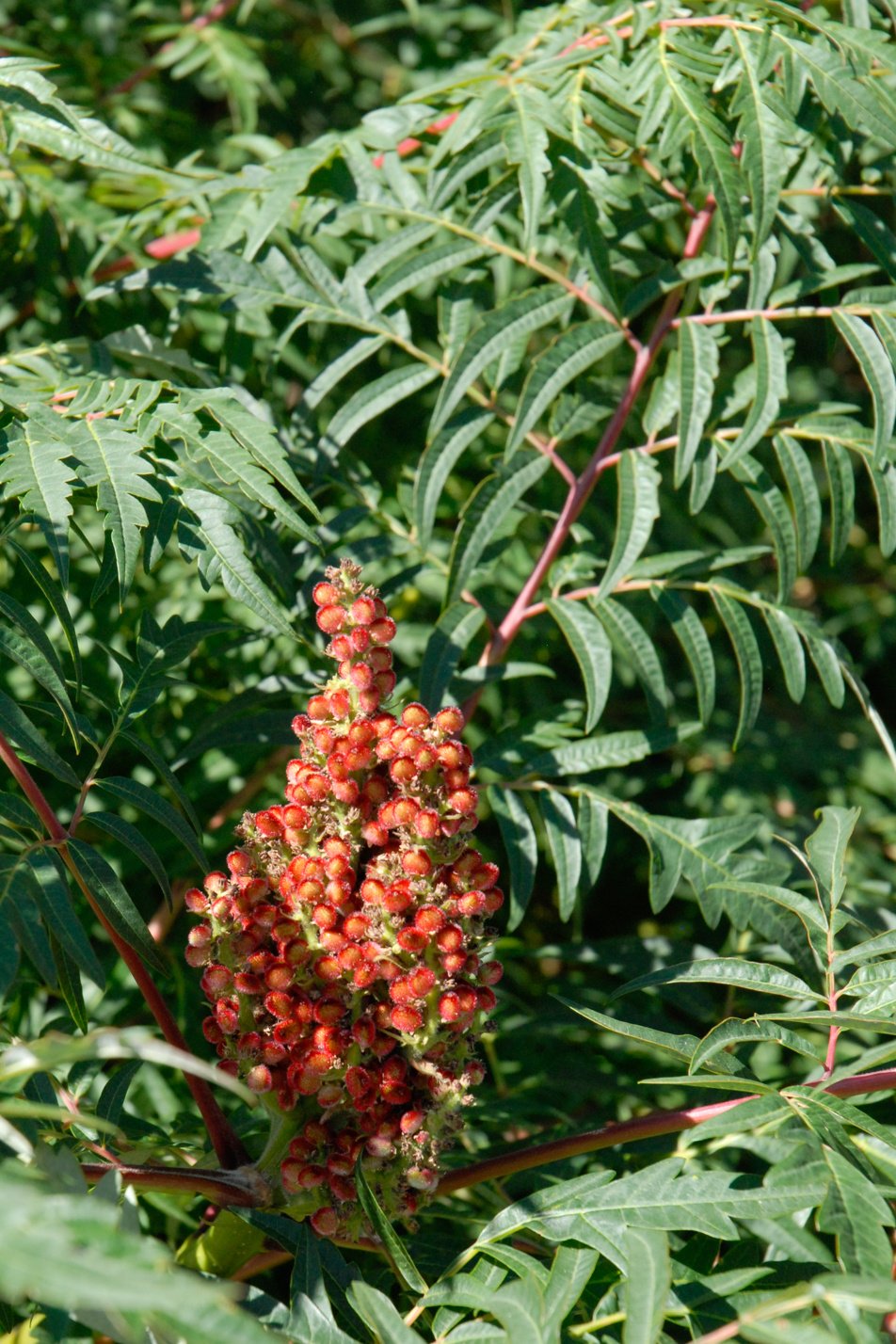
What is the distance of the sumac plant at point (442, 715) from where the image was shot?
1199 millimetres

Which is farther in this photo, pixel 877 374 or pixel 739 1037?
pixel 877 374

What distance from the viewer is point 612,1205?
1.21 m

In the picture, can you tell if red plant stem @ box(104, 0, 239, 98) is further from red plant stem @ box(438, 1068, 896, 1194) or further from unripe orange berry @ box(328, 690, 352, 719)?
red plant stem @ box(438, 1068, 896, 1194)

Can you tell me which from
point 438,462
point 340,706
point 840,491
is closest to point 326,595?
point 340,706

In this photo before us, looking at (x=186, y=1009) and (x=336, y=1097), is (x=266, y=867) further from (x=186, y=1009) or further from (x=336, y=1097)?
(x=186, y=1009)

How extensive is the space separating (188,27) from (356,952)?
233 centimetres

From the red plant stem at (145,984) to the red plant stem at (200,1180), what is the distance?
1.8 inches

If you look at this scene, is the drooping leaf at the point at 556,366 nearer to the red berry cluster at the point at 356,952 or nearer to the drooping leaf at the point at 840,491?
the drooping leaf at the point at 840,491

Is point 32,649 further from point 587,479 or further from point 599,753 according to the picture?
point 587,479

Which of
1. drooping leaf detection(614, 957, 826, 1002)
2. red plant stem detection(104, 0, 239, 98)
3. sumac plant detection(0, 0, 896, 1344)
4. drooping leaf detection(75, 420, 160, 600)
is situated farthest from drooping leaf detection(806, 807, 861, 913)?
red plant stem detection(104, 0, 239, 98)

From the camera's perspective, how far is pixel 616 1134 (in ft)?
4.57

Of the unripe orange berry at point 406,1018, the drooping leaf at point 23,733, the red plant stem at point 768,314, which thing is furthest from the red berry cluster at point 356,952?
the red plant stem at point 768,314

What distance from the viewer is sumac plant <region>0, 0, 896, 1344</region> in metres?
1.20

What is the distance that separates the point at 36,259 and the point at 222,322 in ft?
1.16
